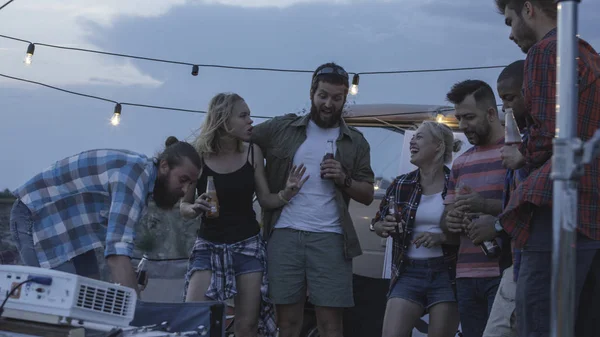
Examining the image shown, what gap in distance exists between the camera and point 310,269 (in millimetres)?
4852

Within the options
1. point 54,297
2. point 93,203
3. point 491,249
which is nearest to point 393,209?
point 491,249

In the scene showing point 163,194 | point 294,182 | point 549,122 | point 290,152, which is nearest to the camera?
point 549,122

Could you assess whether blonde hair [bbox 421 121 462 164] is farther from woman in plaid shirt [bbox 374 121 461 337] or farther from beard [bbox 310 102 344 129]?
beard [bbox 310 102 344 129]

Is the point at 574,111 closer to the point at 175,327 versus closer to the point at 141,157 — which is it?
the point at 175,327

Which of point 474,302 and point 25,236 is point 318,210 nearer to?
point 474,302

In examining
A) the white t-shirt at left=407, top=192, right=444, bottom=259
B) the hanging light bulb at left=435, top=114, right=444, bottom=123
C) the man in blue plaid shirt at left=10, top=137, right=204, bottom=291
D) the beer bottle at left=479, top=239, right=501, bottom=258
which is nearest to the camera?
the man in blue plaid shirt at left=10, top=137, right=204, bottom=291

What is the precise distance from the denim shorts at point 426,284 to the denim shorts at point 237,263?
0.83 meters

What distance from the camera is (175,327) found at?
11.5 feet

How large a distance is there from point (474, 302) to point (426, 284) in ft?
1.24

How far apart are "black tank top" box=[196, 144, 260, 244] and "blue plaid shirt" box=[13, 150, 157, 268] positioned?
0.78 meters

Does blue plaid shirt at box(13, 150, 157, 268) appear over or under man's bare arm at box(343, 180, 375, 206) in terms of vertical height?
under

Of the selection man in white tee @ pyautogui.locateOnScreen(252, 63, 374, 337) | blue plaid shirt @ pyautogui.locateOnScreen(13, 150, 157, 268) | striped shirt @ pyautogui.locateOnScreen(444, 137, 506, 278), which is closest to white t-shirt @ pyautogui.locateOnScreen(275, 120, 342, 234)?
man in white tee @ pyautogui.locateOnScreen(252, 63, 374, 337)

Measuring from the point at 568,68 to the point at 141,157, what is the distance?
244cm

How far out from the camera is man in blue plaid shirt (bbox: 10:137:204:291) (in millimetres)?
3624
